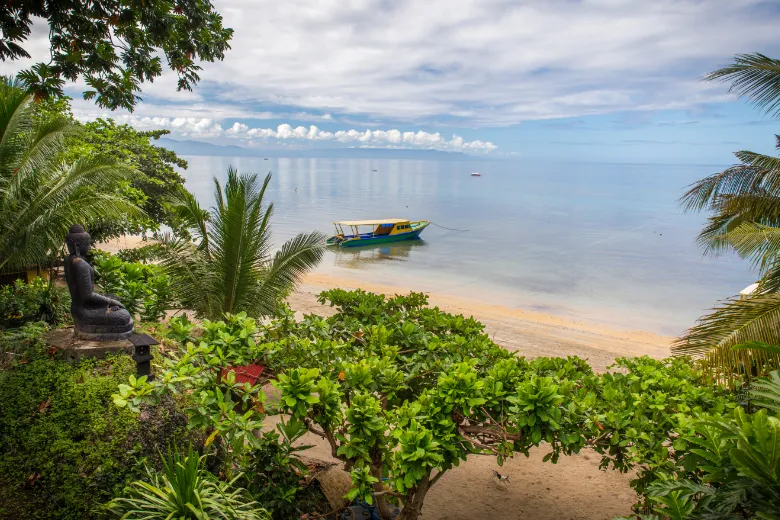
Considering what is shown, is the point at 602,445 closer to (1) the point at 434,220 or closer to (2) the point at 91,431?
(2) the point at 91,431

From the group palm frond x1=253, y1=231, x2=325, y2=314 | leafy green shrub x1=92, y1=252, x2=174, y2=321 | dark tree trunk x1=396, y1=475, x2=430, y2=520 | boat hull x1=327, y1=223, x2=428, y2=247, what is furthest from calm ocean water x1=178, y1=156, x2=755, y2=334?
dark tree trunk x1=396, y1=475, x2=430, y2=520

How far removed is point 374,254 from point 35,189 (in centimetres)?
2517

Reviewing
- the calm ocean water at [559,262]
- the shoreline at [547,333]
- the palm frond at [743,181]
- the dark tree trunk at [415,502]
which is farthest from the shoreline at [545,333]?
the dark tree trunk at [415,502]

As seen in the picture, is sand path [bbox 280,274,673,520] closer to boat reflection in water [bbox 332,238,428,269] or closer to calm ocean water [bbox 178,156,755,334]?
calm ocean water [bbox 178,156,755,334]

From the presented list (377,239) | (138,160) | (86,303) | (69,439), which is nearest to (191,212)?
(86,303)

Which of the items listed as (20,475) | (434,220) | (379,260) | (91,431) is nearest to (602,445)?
(91,431)

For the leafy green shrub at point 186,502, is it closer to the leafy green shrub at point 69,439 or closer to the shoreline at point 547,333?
the leafy green shrub at point 69,439

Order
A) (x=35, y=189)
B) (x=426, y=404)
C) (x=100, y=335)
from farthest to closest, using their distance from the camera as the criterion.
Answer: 1. (x=35, y=189)
2. (x=100, y=335)
3. (x=426, y=404)

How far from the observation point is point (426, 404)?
3.77 meters

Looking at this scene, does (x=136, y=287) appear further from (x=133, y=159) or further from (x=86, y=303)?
(x=133, y=159)

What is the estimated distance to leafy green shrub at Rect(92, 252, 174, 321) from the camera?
855 cm

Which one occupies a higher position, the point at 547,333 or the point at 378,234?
the point at 378,234

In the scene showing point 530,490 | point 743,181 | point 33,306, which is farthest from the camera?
point 33,306

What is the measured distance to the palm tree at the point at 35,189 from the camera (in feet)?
23.9
